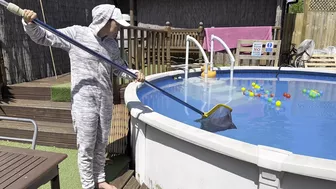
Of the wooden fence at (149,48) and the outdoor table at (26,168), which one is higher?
the wooden fence at (149,48)

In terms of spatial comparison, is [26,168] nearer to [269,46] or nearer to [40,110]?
[40,110]

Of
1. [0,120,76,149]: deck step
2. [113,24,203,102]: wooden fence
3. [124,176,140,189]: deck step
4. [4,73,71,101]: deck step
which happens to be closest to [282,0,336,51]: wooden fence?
[113,24,203,102]: wooden fence

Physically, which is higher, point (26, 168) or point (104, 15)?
point (104, 15)

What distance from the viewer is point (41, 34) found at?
1.96m

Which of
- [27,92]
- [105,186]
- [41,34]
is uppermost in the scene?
[41,34]

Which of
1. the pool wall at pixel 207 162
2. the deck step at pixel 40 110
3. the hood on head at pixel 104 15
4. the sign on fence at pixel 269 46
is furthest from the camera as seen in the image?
the sign on fence at pixel 269 46

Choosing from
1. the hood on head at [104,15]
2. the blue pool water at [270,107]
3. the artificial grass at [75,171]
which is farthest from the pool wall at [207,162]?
the blue pool water at [270,107]

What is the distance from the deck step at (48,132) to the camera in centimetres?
→ 355

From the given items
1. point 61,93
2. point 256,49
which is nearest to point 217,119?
point 61,93

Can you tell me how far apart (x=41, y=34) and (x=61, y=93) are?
251 centimetres

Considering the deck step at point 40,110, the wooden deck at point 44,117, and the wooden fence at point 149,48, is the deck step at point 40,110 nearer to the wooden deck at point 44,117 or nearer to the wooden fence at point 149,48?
the wooden deck at point 44,117

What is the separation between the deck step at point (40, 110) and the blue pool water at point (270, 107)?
1.20 metres

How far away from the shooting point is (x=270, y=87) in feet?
20.3

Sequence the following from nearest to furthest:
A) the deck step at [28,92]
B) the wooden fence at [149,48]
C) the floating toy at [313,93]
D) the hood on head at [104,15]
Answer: the hood on head at [104,15]
the wooden fence at [149,48]
the deck step at [28,92]
the floating toy at [313,93]
